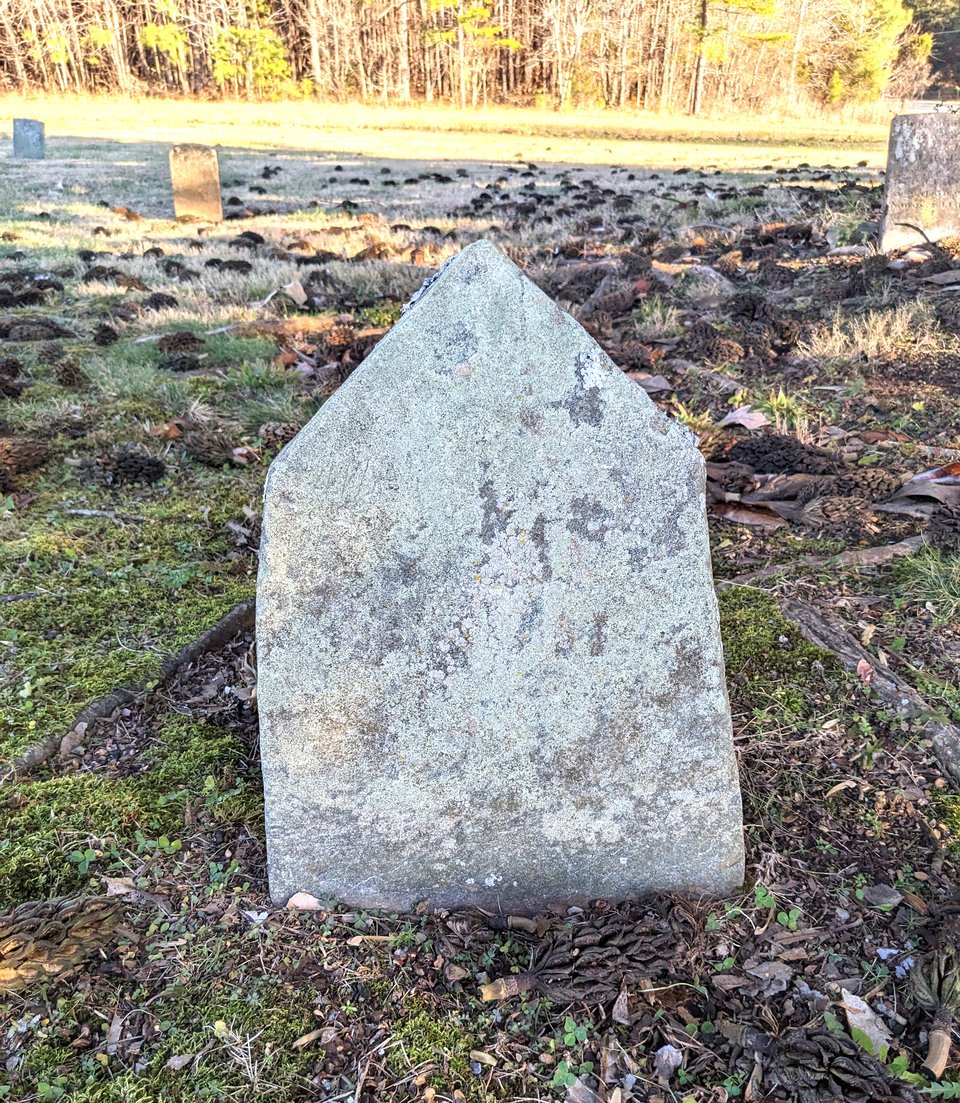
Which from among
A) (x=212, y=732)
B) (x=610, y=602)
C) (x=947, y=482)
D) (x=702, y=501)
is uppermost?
(x=702, y=501)

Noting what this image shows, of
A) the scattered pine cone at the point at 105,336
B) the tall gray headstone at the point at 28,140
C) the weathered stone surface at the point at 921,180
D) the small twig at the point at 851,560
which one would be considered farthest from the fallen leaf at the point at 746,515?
the tall gray headstone at the point at 28,140

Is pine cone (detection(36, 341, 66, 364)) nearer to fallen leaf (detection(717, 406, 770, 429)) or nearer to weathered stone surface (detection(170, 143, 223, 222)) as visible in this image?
fallen leaf (detection(717, 406, 770, 429))

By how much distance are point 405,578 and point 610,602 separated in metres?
0.42

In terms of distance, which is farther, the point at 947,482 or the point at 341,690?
the point at 947,482

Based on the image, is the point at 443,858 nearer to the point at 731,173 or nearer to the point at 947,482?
the point at 947,482

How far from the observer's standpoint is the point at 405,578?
1.63 meters

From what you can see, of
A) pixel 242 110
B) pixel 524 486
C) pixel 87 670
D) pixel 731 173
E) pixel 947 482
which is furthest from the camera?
pixel 242 110

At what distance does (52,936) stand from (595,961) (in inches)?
44.9

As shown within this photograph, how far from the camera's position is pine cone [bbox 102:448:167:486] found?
4.03 metres

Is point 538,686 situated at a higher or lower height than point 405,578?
lower

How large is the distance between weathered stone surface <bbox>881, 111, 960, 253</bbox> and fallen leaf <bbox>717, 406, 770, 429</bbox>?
4.30m

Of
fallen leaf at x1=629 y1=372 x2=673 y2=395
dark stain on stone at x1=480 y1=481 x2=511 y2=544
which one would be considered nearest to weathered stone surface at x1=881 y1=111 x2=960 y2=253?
fallen leaf at x1=629 y1=372 x2=673 y2=395

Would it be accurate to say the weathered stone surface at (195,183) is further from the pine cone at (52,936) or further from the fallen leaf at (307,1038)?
the fallen leaf at (307,1038)

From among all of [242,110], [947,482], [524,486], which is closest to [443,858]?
[524,486]
